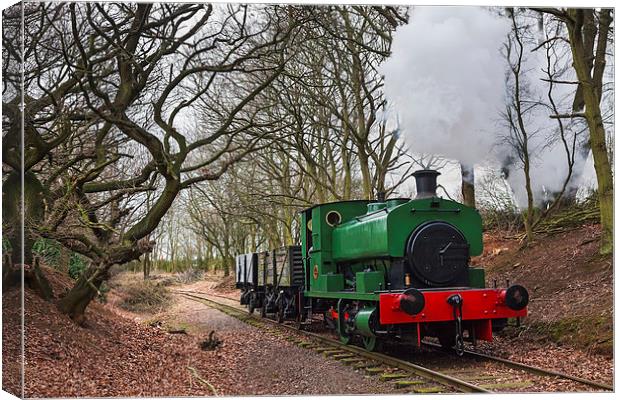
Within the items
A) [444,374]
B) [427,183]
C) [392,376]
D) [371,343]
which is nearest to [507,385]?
[444,374]

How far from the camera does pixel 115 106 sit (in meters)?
10.8

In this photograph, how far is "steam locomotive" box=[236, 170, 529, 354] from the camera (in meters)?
9.30

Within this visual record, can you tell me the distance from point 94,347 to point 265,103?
1068 centimetres

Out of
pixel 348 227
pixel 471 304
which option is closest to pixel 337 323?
pixel 348 227

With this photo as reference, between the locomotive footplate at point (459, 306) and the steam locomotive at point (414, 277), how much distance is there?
0.01 m

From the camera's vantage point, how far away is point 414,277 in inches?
394

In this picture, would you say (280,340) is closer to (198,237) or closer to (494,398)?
(494,398)

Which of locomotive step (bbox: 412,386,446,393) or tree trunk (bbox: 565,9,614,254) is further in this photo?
tree trunk (bbox: 565,9,614,254)

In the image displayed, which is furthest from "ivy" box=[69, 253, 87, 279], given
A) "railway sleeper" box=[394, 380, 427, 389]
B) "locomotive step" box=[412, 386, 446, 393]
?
"locomotive step" box=[412, 386, 446, 393]

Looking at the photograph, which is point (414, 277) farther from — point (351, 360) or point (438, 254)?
point (351, 360)

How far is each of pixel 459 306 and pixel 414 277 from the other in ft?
3.11

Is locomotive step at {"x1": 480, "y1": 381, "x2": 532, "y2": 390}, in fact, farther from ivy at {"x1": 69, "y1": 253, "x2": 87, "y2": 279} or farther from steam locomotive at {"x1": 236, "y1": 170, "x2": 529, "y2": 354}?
ivy at {"x1": 69, "y1": 253, "x2": 87, "y2": 279}

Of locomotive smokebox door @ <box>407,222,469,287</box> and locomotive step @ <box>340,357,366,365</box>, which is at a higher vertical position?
locomotive smokebox door @ <box>407,222,469,287</box>

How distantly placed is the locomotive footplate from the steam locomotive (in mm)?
14
